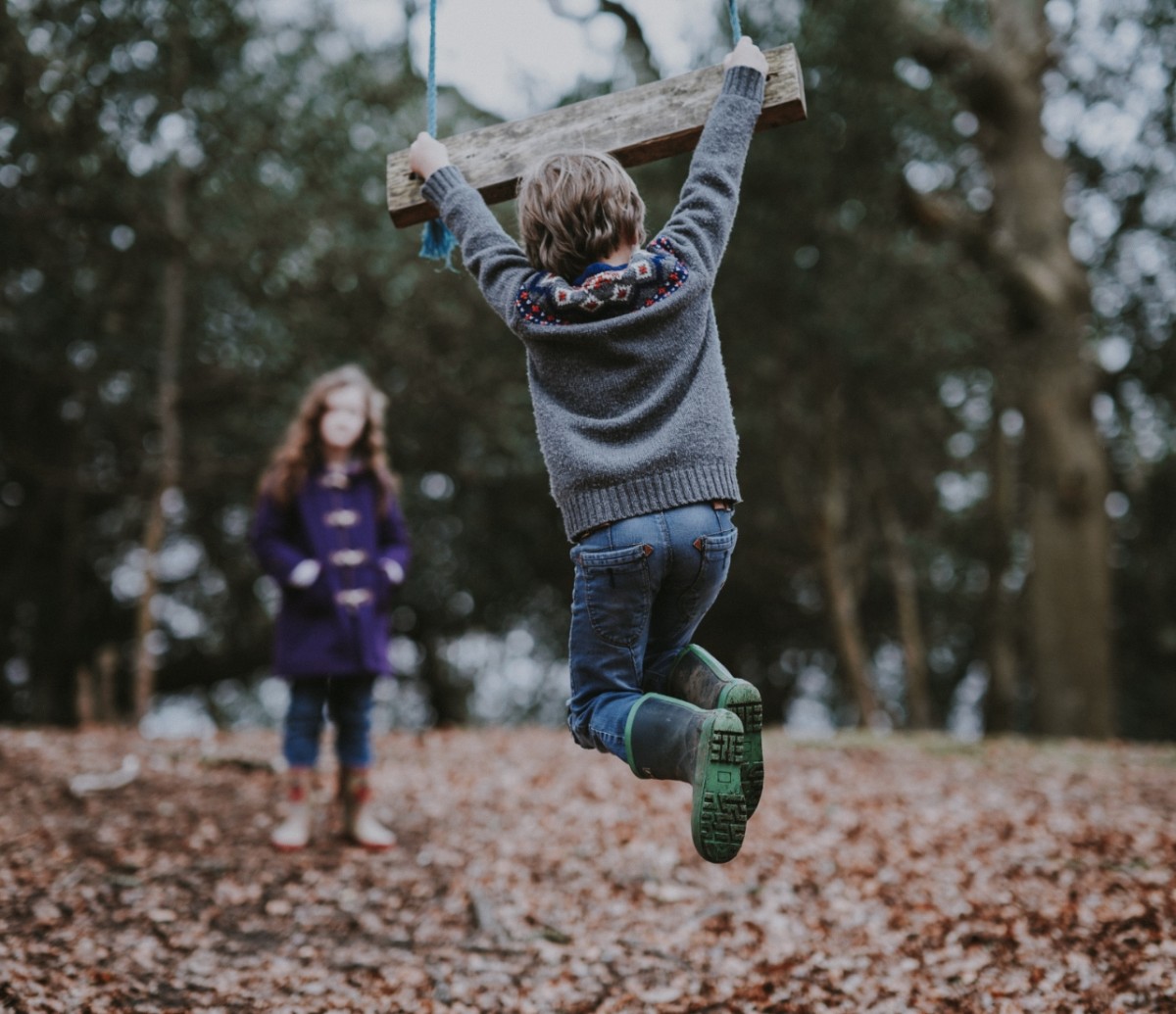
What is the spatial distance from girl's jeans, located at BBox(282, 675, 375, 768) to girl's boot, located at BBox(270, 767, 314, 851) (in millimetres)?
82

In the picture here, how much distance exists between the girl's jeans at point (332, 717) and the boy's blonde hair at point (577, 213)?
8.87ft

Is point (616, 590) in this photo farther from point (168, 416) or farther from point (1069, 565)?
point (1069, 565)

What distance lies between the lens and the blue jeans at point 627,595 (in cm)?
262

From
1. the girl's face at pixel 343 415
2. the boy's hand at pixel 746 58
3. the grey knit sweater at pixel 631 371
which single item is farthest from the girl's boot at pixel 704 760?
the girl's face at pixel 343 415

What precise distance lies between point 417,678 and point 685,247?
51.6 feet

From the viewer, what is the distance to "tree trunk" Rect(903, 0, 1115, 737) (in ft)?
34.0

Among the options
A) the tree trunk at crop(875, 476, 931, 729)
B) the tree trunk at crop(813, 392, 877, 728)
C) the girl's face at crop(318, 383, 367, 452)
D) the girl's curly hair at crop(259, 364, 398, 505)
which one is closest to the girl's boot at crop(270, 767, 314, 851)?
the girl's curly hair at crop(259, 364, 398, 505)

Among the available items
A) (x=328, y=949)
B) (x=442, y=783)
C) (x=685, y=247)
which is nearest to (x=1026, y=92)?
(x=442, y=783)

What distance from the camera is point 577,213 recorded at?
2688mm

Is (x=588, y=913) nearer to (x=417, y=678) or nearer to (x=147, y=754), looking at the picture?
(x=147, y=754)

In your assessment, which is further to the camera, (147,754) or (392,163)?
(147,754)

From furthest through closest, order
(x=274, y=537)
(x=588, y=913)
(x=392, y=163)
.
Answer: (x=274, y=537) < (x=588, y=913) < (x=392, y=163)

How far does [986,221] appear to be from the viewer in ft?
37.5

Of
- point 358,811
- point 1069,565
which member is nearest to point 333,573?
point 358,811
